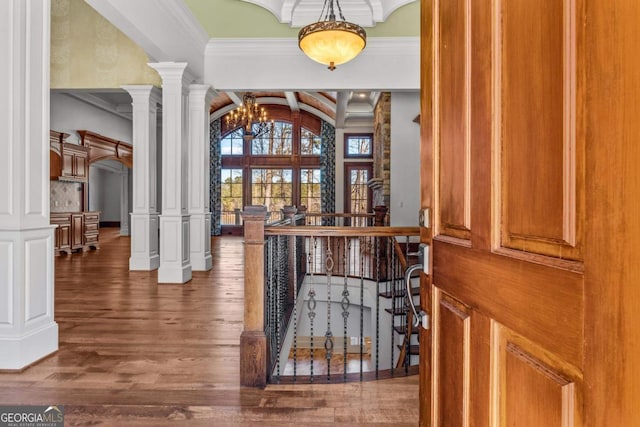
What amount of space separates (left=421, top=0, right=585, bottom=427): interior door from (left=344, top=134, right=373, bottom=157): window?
11.2m

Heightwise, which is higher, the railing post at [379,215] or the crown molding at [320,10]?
the crown molding at [320,10]

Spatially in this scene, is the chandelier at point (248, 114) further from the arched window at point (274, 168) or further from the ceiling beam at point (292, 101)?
the arched window at point (274, 168)

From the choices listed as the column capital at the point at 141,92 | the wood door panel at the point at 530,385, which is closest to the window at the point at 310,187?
the column capital at the point at 141,92

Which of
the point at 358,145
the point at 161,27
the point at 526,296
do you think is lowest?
the point at 526,296

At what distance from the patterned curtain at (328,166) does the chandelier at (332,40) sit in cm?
854

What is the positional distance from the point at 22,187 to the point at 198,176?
3.44 metres

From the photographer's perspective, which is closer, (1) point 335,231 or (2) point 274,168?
(1) point 335,231

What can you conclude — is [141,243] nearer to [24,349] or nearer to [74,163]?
[74,163]

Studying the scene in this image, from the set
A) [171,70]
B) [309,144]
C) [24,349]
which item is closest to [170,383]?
[24,349]

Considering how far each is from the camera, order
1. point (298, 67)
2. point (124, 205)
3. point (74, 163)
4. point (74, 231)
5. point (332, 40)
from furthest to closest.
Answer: point (124, 205), point (74, 163), point (74, 231), point (298, 67), point (332, 40)

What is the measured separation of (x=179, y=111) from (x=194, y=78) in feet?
2.21

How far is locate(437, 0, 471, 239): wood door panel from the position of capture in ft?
3.19

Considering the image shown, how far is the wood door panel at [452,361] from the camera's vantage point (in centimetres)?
97

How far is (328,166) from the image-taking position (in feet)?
41.8
